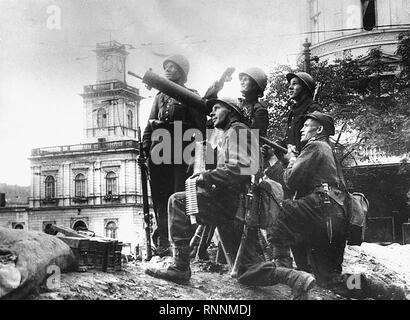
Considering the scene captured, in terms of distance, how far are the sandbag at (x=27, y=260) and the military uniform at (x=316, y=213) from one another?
2535mm

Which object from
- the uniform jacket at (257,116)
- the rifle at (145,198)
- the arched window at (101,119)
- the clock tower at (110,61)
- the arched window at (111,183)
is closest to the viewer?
the uniform jacket at (257,116)

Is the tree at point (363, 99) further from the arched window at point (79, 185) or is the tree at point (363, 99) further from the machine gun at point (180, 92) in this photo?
the arched window at point (79, 185)

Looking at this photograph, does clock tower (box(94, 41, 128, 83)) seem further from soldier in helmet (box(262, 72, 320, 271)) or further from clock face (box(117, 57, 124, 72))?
soldier in helmet (box(262, 72, 320, 271))

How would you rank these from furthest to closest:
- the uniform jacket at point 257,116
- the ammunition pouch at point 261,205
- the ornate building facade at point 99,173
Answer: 1. the ornate building facade at point 99,173
2. the uniform jacket at point 257,116
3. the ammunition pouch at point 261,205

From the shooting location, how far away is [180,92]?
7.46 meters

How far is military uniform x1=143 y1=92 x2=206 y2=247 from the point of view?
758cm

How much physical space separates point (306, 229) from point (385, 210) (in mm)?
4275

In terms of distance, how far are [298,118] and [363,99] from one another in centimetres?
444

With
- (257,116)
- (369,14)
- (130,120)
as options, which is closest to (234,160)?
(257,116)

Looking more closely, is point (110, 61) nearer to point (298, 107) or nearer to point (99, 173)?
point (99, 173)

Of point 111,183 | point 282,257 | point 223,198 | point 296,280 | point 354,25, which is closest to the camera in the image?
point 296,280

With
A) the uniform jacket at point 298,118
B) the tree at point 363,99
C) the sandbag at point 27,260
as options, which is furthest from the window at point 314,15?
the sandbag at point 27,260

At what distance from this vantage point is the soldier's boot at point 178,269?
6.61 meters
